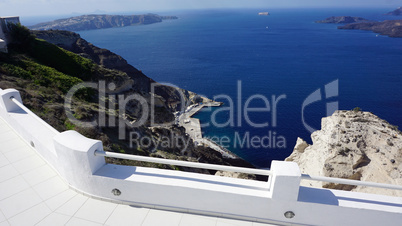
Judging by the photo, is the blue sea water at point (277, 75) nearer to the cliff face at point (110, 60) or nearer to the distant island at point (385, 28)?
the cliff face at point (110, 60)

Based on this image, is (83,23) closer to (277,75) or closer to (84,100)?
(277,75)

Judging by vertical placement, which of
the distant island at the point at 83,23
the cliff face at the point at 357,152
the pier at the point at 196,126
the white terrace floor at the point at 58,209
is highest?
the distant island at the point at 83,23

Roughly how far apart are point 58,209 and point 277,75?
62.3 m

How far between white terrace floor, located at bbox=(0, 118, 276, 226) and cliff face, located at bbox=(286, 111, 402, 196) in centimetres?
1067

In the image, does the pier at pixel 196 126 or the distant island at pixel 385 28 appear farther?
the distant island at pixel 385 28

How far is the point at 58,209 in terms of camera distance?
351cm

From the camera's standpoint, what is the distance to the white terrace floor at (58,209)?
3352 mm

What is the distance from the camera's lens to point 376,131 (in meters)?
13.7

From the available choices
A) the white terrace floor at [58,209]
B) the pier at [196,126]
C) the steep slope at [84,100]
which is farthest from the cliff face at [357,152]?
the pier at [196,126]

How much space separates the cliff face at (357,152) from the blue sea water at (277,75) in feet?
51.2

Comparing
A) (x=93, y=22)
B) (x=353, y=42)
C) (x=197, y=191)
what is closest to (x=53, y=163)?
(x=197, y=191)

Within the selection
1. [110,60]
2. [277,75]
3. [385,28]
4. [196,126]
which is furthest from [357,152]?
[385,28]

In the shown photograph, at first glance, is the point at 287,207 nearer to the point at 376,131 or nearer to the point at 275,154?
the point at 376,131

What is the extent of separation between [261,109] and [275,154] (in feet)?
46.8
